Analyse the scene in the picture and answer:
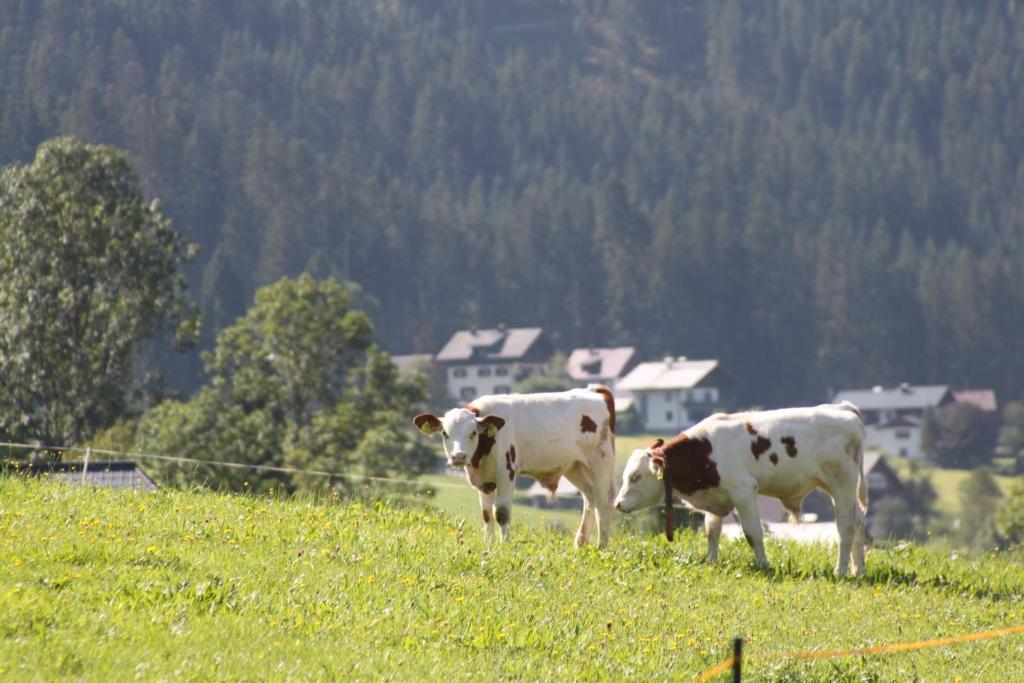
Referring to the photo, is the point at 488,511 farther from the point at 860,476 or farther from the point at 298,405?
the point at 298,405

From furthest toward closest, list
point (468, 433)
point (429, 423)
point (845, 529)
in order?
1. point (429, 423)
2. point (845, 529)
3. point (468, 433)

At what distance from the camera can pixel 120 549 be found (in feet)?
44.5

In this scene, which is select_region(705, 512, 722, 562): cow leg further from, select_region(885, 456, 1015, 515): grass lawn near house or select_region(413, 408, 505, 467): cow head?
select_region(885, 456, 1015, 515): grass lawn near house

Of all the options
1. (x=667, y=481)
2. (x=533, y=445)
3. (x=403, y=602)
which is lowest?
(x=403, y=602)

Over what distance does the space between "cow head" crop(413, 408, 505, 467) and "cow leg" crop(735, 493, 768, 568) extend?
291 centimetres

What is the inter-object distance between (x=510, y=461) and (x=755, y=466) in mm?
2871

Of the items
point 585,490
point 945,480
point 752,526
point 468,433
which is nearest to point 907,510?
point 945,480

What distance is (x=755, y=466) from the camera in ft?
61.8

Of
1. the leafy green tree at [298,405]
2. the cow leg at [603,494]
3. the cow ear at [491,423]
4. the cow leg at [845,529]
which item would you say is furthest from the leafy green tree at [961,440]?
the cow ear at [491,423]

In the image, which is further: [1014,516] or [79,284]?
[1014,516]

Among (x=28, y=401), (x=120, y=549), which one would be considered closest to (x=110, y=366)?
(x=28, y=401)

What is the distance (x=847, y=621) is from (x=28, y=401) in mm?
49398

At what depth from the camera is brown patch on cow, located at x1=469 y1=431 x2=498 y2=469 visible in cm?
1819

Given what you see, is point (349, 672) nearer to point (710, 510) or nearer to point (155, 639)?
point (155, 639)
